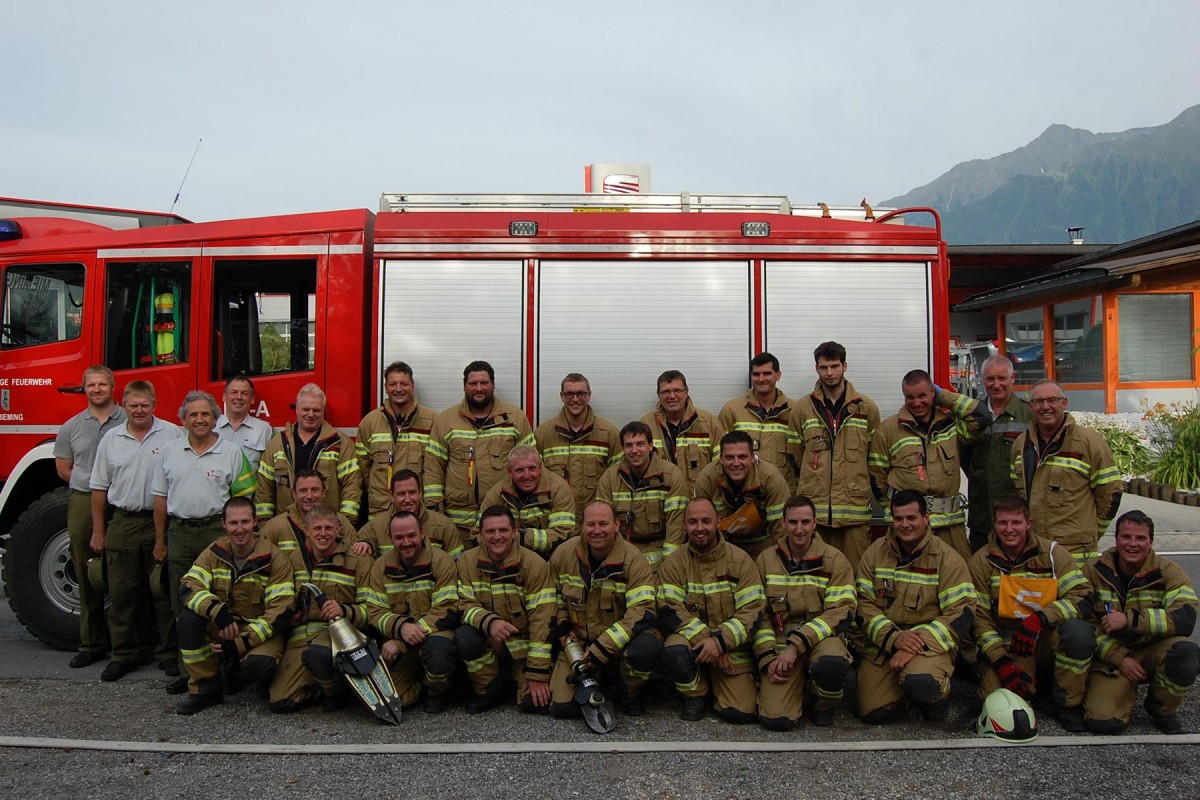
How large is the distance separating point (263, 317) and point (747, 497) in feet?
11.0

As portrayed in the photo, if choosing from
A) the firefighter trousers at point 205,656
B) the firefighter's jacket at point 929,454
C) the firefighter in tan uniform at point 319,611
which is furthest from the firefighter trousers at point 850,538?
the firefighter trousers at point 205,656

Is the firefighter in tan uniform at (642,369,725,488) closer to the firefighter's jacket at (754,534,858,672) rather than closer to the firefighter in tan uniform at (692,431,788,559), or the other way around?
the firefighter in tan uniform at (692,431,788,559)

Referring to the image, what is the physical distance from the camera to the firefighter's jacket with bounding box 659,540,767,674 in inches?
177

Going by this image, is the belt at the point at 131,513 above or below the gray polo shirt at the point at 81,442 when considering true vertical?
below

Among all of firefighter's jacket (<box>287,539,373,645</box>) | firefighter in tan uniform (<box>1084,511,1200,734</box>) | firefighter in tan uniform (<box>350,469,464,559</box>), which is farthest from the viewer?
firefighter in tan uniform (<box>350,469,464,559</box>)

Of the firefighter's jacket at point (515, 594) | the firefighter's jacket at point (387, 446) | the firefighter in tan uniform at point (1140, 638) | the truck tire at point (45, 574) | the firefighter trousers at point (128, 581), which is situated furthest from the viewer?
the truck tire at point (45, 574)

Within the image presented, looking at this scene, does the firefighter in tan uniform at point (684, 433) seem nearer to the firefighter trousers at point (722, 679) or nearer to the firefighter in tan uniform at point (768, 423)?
the firefighter in tan uniform at point (768, 423)

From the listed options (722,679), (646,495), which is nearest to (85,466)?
(646,495)

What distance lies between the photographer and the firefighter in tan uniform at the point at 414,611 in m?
4.54

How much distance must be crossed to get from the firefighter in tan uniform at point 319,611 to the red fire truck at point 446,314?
101cm

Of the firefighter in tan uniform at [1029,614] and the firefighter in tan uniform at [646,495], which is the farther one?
the firefighter in tan uniform at [646,495]

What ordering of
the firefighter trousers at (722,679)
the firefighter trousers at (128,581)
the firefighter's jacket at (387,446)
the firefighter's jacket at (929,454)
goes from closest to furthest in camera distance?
the firefighter trousers at (722,679) → the firefighter's jacket at (929,454) → the firefighter trousers at (128,581) → the firefighter's jacket at (387,446)

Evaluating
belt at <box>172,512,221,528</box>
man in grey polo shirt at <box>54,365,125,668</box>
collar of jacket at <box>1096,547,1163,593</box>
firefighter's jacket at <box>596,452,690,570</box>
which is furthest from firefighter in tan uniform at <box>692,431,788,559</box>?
man in grey polo shirt at <box>54,365,125,668</box>

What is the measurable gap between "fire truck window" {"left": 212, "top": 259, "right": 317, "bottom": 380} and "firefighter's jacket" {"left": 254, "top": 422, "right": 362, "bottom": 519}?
63 cm
